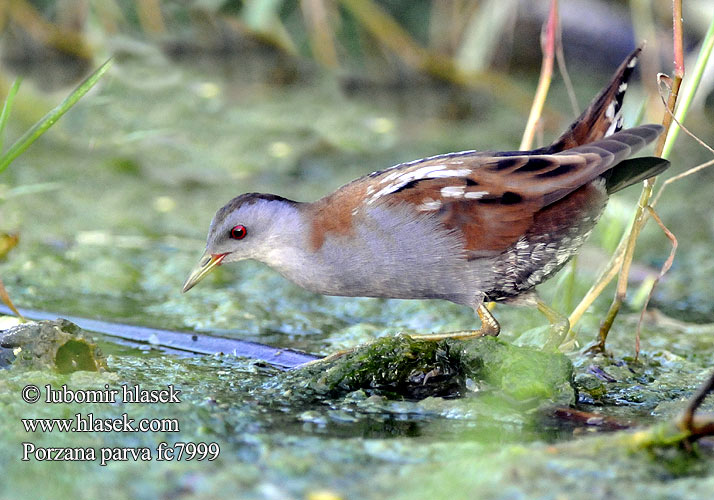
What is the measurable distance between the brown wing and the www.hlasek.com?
1131mm

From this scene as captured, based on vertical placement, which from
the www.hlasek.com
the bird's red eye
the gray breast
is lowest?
the www.hlasek.com

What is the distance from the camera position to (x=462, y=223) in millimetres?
3469

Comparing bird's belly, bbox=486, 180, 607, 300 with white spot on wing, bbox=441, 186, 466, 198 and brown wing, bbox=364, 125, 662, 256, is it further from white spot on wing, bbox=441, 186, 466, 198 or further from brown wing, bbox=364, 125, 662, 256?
white spot on wing, bbox=441, 186, 466, 198

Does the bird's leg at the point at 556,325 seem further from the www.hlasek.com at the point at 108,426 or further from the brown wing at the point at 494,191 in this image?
the www.hlasek.com at the point at 108,426

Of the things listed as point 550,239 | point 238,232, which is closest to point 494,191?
point 550,239

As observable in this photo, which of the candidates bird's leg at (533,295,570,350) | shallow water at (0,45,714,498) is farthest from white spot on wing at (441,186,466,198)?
shallow water at (0,45,714,498)

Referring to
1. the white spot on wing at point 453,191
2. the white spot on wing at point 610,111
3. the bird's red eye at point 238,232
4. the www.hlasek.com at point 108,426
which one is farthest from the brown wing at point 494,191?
the www.hlasek.com at point 108,426

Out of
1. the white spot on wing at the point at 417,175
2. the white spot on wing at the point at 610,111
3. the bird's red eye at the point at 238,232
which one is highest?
the white spot on wing at the point at 610,111

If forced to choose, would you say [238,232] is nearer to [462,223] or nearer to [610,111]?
[462,223]

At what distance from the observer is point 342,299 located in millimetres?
4934

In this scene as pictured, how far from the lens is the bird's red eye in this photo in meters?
3.69

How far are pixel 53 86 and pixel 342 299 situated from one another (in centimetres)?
343

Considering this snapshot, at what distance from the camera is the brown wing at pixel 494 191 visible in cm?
344

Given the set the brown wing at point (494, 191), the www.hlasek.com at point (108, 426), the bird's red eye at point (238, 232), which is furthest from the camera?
the bird's red eye at point (238, 232)
